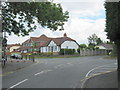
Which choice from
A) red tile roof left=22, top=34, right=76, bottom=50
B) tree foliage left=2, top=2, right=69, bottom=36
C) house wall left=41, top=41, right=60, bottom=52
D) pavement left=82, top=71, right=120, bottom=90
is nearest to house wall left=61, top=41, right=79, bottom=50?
red tile roof left=22, top=34, right=76, bottom=50

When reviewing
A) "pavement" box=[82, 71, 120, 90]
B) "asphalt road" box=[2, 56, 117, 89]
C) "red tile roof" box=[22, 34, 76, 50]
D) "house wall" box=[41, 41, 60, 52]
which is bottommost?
"asphalt road" box=[2, 56, 117, 89]

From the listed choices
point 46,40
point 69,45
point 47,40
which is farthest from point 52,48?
point 46,40

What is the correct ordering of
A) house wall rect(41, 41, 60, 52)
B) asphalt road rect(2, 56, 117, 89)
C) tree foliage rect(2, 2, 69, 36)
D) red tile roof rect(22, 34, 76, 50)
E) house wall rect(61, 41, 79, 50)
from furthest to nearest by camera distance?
red tile roof rect(22, 34, 76, 50) → house wall rect(61, 41, 79, 50) → house wall rect(41, 41, 60, 52) → tree foliage rect(2, 2, 69, 36) → asphalt road rect(2, 56, 117, 89)

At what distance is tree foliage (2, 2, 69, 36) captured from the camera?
16734mm

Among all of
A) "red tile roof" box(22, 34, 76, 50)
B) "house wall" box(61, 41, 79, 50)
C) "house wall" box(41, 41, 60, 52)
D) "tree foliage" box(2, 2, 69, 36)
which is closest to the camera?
"tree foliage" box(2, 2, 69, 36)

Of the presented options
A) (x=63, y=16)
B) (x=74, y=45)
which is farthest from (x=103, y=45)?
(x=63, y=16)

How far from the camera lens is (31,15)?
59.3 ft

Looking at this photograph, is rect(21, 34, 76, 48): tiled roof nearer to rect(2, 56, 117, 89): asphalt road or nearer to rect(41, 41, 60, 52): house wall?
rect(41, 41, 60, 52): house wall

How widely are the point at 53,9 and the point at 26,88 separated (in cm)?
1027

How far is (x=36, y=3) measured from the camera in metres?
16.6

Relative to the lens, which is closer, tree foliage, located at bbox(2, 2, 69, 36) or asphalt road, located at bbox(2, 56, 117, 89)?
asphalt road, located at bbox(2, 56, 117, 89)

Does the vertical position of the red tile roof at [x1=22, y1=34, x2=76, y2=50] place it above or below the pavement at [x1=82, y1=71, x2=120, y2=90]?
above

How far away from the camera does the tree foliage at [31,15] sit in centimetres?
1673

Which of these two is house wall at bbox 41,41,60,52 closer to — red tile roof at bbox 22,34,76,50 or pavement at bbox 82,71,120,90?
red tile roof at bbox 22,34,76,50
